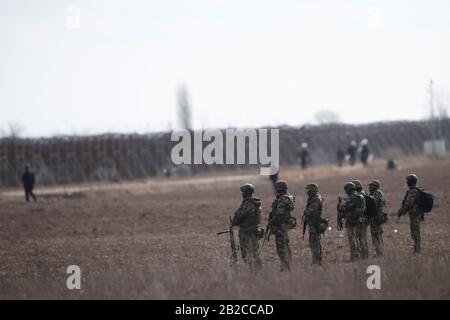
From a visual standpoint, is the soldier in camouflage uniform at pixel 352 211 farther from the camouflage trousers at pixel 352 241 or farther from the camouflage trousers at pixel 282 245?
the camouflage trousers at pixel 282 245

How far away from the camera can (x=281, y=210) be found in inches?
566

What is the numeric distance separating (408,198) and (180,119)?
62992 mm

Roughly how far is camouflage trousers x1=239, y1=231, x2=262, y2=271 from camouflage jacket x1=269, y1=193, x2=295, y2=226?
1.61 ft

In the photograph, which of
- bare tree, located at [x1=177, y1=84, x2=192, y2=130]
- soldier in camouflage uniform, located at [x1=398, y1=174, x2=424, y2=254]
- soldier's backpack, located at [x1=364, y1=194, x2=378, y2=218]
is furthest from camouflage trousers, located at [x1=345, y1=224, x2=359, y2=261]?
bare tree, located at [x1=177, y1=84, x2=192, y2=130]

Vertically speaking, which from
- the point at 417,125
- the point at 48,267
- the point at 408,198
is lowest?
the point at 48,267

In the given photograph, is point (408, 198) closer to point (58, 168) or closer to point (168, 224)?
point (168, 224)

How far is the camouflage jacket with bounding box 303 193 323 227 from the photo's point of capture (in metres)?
14.8

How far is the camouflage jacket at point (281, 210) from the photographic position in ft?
47.0

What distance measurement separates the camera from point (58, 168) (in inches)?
2186

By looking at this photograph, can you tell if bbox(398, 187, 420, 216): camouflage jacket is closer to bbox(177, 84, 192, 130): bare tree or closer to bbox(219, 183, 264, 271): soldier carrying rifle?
bbox(219, 183, 264, 271): soldier carrying rifle

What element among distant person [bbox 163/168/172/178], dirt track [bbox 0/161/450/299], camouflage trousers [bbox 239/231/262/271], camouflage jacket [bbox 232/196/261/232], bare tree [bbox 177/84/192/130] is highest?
bare tree [bbox 177/84/192/130]

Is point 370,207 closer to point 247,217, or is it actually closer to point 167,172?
point 247,217

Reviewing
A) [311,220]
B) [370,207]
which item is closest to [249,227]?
[311,220]
